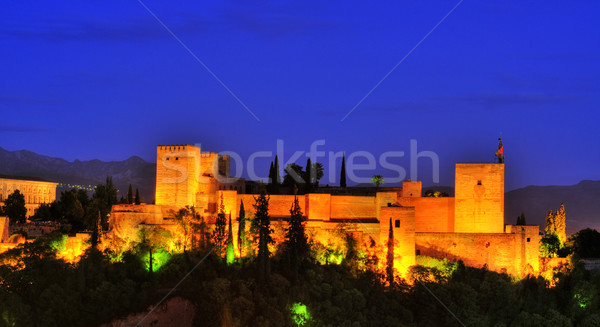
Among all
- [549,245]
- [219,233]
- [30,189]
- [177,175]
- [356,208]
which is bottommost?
[549,245]

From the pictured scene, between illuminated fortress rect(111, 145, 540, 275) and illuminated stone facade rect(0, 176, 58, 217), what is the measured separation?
2714cm

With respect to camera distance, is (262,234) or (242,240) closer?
(262,234)

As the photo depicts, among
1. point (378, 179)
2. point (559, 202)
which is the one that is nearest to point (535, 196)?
point (559, 202)

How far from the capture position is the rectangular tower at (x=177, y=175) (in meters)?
34.9

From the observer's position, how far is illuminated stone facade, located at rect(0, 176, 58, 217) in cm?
6030

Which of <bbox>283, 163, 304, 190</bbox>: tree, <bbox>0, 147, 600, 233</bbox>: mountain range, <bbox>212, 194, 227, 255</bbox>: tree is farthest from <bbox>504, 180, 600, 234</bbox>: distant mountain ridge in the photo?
<bbox>212, 194, 227, 255</bbox>: tree

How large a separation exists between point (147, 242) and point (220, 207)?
12.9 feet

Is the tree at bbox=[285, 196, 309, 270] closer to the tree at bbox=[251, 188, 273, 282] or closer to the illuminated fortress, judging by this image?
the tree at bbox=[251, 188, 273, 282]

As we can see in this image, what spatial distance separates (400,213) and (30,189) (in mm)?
43406

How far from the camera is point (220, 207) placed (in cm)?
3416

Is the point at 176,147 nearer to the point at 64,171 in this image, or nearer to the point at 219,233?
the point at 219,233

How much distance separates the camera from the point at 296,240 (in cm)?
3114

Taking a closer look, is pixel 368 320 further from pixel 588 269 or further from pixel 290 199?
pixel 588 269

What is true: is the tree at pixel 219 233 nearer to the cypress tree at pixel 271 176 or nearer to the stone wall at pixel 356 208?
the stone wall at pixel 356 208
